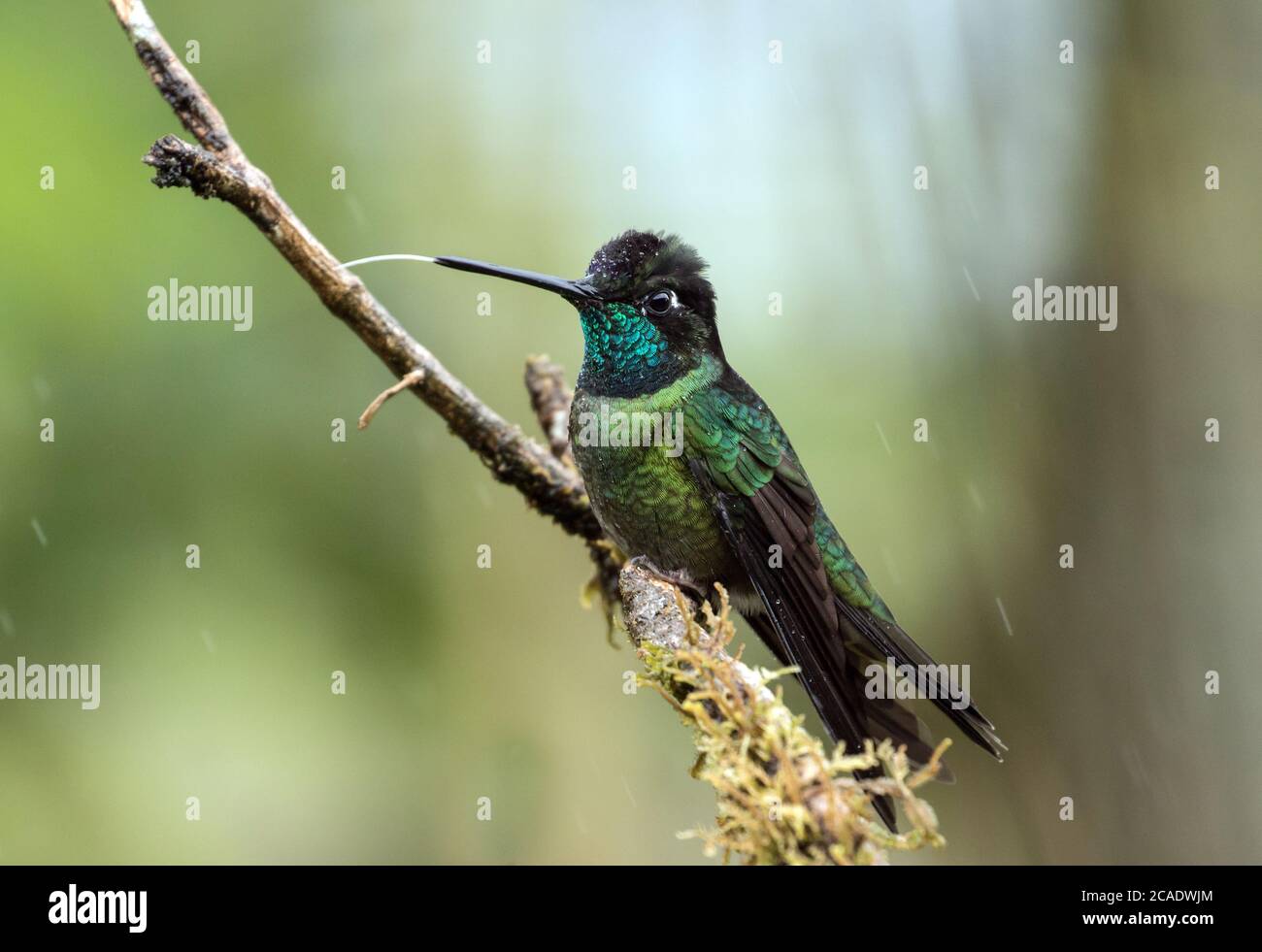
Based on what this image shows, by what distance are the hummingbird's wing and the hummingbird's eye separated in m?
0.38

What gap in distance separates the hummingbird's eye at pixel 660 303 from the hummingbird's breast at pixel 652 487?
378mm

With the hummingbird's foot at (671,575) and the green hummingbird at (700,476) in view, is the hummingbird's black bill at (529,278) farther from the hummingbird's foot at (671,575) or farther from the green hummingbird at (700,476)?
the hummingbird's foot at (671,575)

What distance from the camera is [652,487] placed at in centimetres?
386

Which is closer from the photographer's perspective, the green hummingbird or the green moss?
the green moss

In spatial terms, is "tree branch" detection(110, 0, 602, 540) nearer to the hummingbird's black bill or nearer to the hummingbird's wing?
the hummingbird's black bill

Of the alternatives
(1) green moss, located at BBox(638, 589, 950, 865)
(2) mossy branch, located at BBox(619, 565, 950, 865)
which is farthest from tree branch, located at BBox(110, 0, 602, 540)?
(1) green moss, located at BBox(638, 589, 950, 865)

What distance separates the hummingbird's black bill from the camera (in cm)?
367

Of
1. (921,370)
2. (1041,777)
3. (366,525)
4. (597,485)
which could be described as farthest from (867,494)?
(597,485)

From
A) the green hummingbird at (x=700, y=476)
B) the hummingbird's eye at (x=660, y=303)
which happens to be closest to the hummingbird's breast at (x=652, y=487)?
the green hummingbird at (x=700, y=476)

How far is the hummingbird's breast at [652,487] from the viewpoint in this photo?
3869 millimetres

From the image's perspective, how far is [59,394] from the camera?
257 inches

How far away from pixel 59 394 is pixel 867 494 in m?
6.12

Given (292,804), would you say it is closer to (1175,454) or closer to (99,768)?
(99,768)

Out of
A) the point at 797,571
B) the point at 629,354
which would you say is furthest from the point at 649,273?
the point at 797,571
